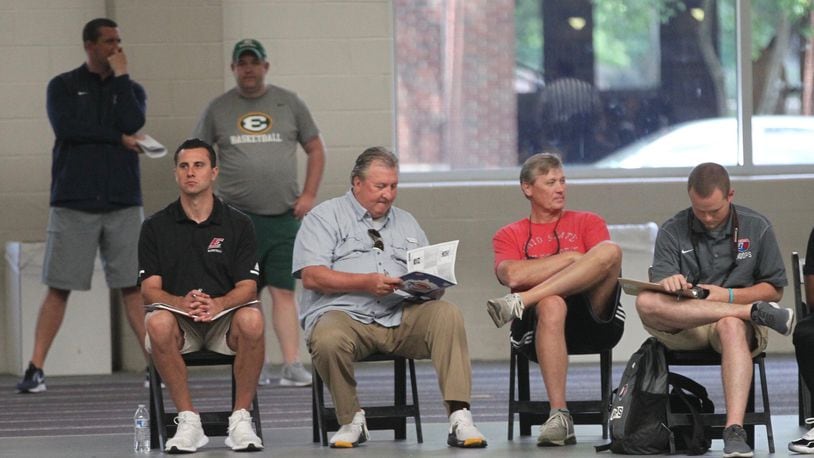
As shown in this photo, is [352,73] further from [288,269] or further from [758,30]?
[758,30]

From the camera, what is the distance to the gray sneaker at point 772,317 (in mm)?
4516

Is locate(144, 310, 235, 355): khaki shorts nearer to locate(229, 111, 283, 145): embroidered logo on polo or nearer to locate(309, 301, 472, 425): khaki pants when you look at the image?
locate(309, 301, 472, 425): khaki pants

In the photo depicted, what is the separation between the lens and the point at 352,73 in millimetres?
7703

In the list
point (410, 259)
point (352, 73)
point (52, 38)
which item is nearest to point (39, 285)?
point (52, 38)

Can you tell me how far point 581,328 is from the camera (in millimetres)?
5008

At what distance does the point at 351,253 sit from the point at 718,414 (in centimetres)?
139

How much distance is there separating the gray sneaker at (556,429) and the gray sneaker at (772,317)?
72cm

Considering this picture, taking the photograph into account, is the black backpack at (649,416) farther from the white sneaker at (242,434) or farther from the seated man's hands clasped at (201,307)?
the seated man's hands clasped at (201,307)

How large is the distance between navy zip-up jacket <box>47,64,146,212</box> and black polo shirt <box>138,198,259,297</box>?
1778 millimetres

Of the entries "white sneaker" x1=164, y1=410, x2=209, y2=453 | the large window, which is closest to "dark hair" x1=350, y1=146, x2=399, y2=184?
"white sneaker" x1=164, y1=410, x2=209, y2=453

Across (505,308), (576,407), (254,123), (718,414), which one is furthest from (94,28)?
(718,414)

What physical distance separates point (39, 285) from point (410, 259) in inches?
127

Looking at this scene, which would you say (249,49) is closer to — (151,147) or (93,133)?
(151,147)

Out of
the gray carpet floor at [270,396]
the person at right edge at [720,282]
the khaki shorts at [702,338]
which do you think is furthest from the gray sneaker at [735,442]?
the gray carpet floor at [270,396]
